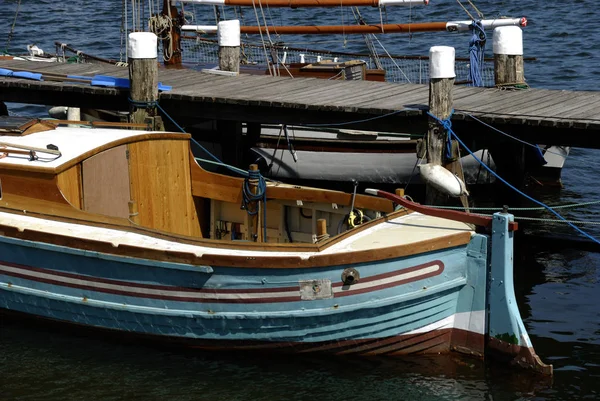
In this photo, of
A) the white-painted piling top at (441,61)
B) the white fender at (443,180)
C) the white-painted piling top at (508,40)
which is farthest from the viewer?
the white-painted piling top at (508,40)

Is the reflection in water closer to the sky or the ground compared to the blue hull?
closer to the ground

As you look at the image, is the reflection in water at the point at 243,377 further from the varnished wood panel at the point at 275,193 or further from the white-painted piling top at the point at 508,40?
the white-painted piling top at the point at 508,40

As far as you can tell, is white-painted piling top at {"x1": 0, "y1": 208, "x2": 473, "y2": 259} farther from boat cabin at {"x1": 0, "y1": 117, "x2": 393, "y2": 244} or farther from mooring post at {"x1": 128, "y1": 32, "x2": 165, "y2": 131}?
mooring post at {"x1": 128, "y1": 32, "x2": 165, "y2": 131}

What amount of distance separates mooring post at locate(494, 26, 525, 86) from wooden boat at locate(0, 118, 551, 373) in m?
4.07

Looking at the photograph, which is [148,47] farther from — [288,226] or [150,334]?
[150,334]

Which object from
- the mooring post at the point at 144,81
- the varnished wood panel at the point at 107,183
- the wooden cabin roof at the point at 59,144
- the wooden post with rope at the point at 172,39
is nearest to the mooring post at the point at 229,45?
the mooring post at the point at 144,81

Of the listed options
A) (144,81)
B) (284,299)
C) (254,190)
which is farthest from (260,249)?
(144,81)

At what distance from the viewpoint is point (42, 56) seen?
2364 centimetres

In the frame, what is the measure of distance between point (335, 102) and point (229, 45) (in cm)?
386

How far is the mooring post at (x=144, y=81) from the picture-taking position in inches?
615

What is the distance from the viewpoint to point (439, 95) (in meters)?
13.8

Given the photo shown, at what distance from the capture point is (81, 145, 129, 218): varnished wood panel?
12484mm

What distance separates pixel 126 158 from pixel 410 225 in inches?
144

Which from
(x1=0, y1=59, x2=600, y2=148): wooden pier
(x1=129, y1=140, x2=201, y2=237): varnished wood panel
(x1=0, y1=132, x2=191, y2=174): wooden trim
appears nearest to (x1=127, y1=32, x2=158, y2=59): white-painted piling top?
(x1=0, y1=59, x2=600, y2=148): wooden pier
